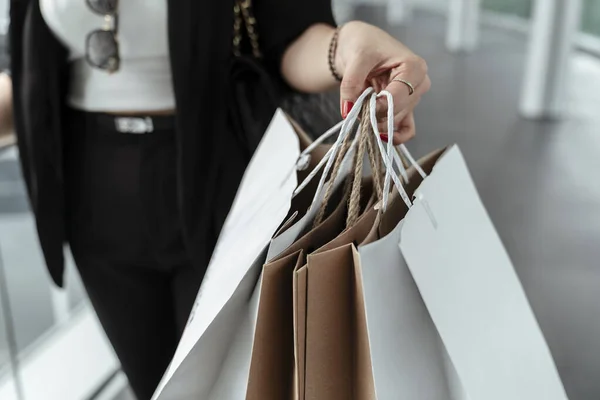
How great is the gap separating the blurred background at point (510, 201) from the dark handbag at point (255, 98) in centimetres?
33

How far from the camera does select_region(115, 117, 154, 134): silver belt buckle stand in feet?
2.60

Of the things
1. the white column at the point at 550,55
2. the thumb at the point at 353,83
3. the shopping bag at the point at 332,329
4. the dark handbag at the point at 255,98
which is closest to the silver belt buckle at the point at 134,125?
the dark handbag at the point at 255,98

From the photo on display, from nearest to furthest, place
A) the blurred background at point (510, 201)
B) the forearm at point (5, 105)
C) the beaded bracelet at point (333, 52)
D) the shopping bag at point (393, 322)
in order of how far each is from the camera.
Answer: the shopping bag at point (393, 322), the beaded bracelet at point (333, 52), the forearm at point (5, 105), the blurred background at point (510, 201)

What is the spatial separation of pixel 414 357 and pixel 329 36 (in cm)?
37

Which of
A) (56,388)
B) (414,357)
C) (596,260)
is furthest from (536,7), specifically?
(414,357)

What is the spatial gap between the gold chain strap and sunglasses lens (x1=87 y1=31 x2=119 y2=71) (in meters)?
0.14

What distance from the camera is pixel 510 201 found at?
2.77 m

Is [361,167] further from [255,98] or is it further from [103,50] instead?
[103,50]

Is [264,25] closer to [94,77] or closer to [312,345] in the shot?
[94,77]

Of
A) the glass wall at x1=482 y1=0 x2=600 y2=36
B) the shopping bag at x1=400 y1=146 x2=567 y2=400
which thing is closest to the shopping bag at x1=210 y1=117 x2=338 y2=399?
the shopping bag at x1=400 y1=146 x2=567 y2=400

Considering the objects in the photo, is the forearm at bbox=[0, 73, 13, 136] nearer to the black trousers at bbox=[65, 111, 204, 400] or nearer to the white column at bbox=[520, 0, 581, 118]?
the black trousers at bbox=[65, 111, 204, 400]

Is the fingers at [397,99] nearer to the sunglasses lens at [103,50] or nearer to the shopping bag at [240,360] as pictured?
the shopping bag at [240,360]

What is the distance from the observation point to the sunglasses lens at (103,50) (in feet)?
2.48

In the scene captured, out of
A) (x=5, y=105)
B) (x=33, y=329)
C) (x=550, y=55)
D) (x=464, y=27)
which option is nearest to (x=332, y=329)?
(x=5, y=105)
